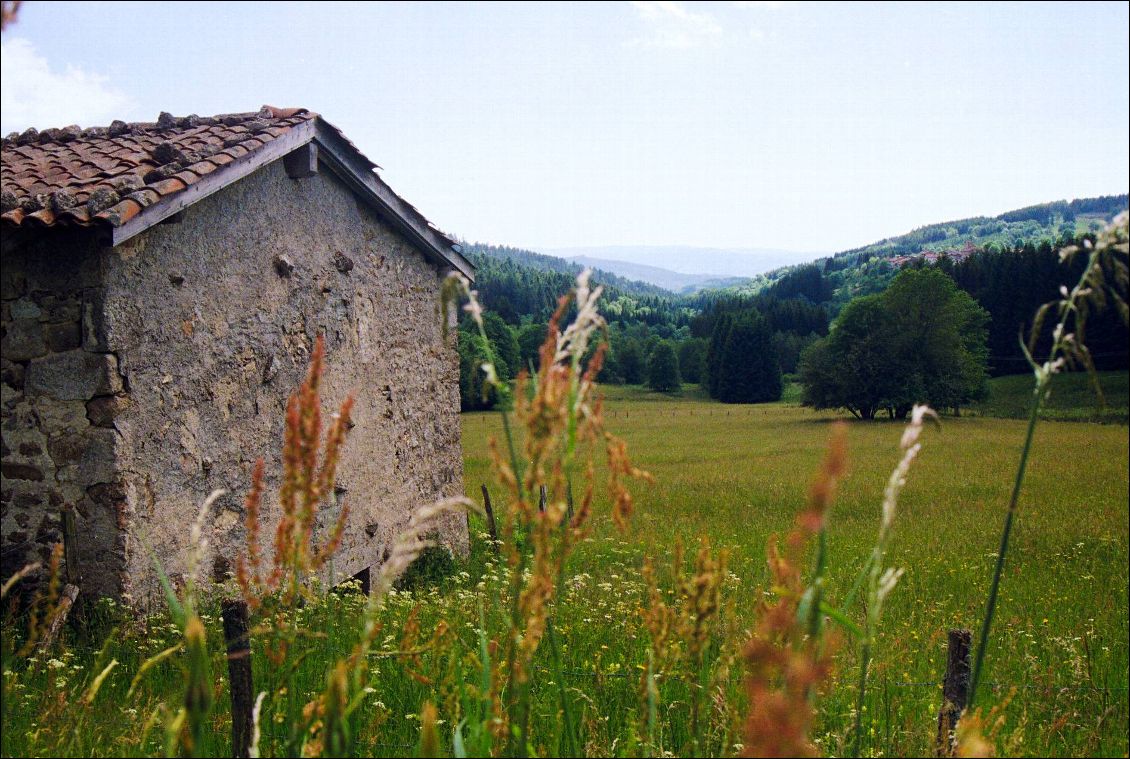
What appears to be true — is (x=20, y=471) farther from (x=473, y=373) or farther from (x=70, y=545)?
(x=473, y=373)

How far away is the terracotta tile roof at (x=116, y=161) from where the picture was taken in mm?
5727

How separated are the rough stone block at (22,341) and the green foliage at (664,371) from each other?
251 feet

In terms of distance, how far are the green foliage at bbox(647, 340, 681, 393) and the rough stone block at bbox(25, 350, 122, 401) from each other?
7665 cm

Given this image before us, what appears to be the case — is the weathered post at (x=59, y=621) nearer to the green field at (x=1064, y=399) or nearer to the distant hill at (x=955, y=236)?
the green field at (x=1064, y=399)

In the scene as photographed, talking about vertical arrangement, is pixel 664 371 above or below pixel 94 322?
below

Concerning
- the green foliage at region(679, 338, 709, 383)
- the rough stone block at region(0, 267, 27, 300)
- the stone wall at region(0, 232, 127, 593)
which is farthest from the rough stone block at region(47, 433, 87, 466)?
the green foliage at region(679, 338, 709, 383)

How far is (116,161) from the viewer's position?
6.85 m

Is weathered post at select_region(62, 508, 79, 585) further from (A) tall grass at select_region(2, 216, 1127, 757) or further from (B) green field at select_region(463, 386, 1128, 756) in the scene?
(B) green field at select_region(463, 386, 1128, 756)

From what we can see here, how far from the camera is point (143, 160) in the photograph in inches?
271

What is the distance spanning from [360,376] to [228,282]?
6.91ft

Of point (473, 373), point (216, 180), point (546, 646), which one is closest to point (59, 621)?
point (546, 646)

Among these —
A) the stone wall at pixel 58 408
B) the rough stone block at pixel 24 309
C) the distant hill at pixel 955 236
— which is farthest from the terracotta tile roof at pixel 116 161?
the distant hill at pixel 955 236

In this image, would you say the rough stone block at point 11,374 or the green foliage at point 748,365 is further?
the green foliage at point 748,365

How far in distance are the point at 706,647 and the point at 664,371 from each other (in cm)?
8104
